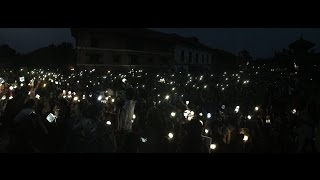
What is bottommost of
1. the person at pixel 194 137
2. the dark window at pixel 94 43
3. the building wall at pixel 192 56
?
the person at pixel 194 137

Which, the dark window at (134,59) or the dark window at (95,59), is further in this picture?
the dark window at (95,59)

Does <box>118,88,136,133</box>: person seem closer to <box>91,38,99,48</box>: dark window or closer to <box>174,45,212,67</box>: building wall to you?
<box>91,38,99,48</box>: dark window

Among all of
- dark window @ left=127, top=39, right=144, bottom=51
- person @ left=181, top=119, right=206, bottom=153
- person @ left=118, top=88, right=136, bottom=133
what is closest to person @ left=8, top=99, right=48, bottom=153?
person @ left=181, top=119, right=206, bottom=153

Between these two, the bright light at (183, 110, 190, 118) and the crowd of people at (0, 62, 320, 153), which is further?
the bright light at (183, 110, 190, 118)

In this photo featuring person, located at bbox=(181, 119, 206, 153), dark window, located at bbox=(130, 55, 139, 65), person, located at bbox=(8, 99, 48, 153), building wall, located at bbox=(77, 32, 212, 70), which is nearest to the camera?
person, located at bbox=(8, 99, 48, 153)

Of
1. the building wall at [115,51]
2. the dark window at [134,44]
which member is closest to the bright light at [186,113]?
the building wall at [115,51]

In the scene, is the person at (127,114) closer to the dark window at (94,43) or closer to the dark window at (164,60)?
the dark window at (94,43)

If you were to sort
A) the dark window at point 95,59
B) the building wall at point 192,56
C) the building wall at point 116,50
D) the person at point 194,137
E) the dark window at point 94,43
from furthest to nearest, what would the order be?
the building wall at point 192,56 → the dark window at point 95,59 → the building wall at point 116,50 → the dark window at point 94,43 → the person at point 194,137

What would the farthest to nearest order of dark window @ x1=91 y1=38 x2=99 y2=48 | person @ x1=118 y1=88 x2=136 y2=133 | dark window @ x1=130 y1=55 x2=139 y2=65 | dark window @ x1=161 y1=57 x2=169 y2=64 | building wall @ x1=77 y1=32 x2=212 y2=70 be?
dark window @ x1=161 y1=57 x2=169 y2=64 → dark window @ x1=130 y1=55 x2=139 y2=65 → building wall @ x1=77 y1=32 x2=212 y2=70 → dark window @ x1=91 y1=38 x2=99 y2=48 → person @ x1=118 y1=88 x2=136 y2=133

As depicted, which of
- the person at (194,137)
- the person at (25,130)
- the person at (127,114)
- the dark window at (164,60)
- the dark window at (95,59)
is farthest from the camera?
the dark window at (164,60)

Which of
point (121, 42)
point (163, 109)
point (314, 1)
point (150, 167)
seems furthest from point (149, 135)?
point (121, 42)

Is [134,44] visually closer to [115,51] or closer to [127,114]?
[115,51]

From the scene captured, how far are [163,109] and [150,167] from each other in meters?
2.92

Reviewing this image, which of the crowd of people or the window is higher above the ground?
the window
